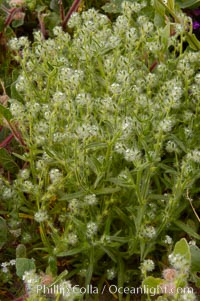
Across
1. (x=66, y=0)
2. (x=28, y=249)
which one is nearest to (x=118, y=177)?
(x=28, y=249)

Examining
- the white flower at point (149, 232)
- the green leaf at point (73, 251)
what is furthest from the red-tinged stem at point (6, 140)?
the white flower at point (149, 232)

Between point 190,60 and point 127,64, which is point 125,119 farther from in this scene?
point 190,60

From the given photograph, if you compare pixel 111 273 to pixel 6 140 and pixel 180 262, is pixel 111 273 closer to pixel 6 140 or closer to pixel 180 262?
pixel 180 262

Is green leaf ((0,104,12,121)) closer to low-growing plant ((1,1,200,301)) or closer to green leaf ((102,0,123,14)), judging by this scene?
low-growing plant ((1,1,200,301))

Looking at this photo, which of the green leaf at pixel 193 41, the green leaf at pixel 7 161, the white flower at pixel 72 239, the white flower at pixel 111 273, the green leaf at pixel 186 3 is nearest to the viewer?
the white flower at pixel 72 239

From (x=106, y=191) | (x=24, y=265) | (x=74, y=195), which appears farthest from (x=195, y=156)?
(x=24, y=265)

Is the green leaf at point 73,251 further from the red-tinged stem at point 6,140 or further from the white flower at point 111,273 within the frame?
the red-tinged stem at point 6,140
